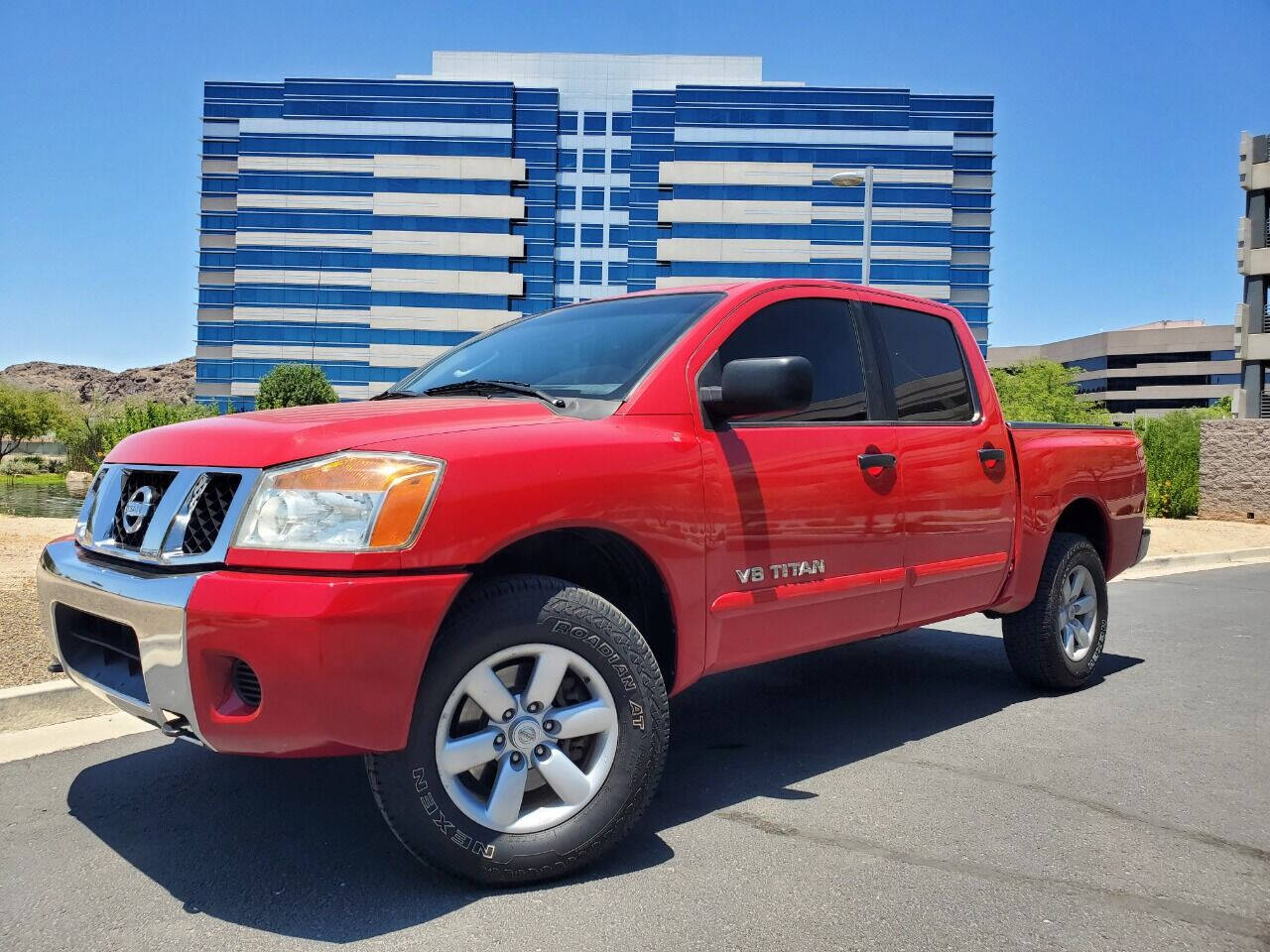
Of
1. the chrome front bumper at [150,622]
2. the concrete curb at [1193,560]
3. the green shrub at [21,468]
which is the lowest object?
the green shrub at [21,468]

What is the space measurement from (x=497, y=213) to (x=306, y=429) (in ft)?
330

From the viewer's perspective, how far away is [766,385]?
323cm

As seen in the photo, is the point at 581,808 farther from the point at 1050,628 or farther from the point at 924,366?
the point at 1050,628

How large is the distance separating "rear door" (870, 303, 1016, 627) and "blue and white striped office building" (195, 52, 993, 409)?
304 ft

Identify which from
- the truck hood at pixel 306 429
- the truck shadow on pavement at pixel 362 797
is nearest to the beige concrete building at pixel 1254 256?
the truck shadow on pavement at pixel 362 797

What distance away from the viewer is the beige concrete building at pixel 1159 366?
127m

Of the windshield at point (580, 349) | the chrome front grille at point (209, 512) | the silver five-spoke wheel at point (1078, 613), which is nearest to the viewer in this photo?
the chrome front grille at point (209, 512)

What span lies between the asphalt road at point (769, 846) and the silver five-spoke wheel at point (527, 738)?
253mm

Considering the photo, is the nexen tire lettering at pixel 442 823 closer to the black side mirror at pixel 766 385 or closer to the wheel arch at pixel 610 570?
the wheel arch at pixel 610 570

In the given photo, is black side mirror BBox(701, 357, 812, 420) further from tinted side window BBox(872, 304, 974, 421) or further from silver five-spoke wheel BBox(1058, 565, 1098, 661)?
silver five-spoke wheel BBox(1058, 565, 1098, 661)

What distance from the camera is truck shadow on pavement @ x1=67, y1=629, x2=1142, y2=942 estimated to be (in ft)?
9.27

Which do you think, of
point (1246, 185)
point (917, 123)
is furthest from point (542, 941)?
point (917, 123)

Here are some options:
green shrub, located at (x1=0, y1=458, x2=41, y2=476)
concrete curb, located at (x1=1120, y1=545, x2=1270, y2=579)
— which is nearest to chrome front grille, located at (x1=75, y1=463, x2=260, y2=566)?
concrete curb, located at (x1=1120, y1=545, x2=1270, y2=579)

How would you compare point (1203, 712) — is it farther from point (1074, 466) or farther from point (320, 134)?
point (320, 134)
